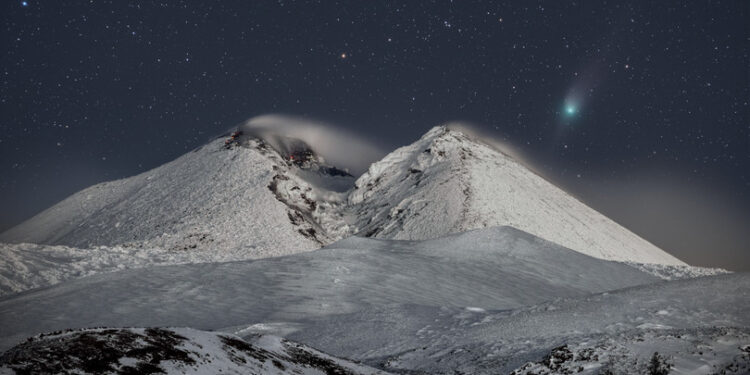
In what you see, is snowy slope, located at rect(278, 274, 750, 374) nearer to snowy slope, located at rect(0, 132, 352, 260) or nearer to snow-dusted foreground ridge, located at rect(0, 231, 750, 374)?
snow-dusted foreground ridge, located at rect(0, 231, 750, 374)

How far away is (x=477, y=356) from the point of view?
64.5 feet

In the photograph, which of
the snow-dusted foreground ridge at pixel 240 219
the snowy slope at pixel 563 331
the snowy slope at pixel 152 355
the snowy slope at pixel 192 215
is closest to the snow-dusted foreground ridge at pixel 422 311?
the snowy slope at pixel 563 331

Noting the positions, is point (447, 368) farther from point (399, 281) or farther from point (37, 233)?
point (37, 233)

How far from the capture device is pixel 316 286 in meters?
39.1

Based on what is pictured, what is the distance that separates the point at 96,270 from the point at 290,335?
30.5 metres

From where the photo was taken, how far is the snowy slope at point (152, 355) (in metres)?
10.7

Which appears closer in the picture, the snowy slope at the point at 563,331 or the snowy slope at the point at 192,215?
the snowy slope at the point at 563,331

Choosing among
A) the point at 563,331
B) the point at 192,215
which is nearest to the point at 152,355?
the point at 563,331

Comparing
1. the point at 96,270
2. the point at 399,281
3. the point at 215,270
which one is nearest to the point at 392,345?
the point at 399,281

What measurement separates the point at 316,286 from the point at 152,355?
2701 centimetres

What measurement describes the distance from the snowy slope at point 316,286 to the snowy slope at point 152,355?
41.9ft


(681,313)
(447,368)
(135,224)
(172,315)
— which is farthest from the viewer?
(135,224)

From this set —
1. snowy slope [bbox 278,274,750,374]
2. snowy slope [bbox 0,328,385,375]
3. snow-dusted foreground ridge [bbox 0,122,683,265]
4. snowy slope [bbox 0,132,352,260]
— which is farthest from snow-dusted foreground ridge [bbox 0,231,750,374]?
snow-dusted foreground ridge [bbox 0,122,683,265]

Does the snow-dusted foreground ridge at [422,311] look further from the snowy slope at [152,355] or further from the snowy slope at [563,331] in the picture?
the snowy slope at [152,355]
